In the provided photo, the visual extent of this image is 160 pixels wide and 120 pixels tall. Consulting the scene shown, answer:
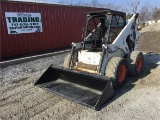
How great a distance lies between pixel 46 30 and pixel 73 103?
300 inches

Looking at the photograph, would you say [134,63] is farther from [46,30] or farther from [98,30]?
[46,30]

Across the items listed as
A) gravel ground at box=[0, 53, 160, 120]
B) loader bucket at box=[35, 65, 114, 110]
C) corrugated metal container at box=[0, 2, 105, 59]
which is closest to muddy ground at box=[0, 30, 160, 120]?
gravel ground at box=[0, 53, 160, 120]

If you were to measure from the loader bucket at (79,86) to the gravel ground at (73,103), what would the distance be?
168mm

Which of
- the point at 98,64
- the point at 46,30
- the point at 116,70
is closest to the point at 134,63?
the point at 116,70

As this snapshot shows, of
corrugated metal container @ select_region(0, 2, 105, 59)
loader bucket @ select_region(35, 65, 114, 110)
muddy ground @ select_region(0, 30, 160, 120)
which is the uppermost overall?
corrugated metal container @ select_region(0, 2, 105, 59)

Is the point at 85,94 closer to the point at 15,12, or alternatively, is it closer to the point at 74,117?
the point at 74,117

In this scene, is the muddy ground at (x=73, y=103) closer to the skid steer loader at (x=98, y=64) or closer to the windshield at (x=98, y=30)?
the skid steer loader at (x=98, y=64)

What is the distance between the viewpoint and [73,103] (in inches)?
191

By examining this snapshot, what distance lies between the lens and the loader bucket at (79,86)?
15.1ft

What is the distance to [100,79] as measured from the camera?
491 cm

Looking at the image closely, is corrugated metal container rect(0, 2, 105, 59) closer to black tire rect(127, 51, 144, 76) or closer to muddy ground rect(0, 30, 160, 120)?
muddy ground rect(0, 30, 160, 120)

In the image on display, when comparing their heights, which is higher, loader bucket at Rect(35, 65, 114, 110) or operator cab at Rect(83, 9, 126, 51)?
operator cab at Rect(83, 9, 126, 51)

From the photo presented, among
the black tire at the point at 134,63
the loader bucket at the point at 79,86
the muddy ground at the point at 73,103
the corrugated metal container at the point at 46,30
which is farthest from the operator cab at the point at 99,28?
the corrugated metal container at the point at 46,30

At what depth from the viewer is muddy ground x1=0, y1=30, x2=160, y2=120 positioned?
428 centimetres
